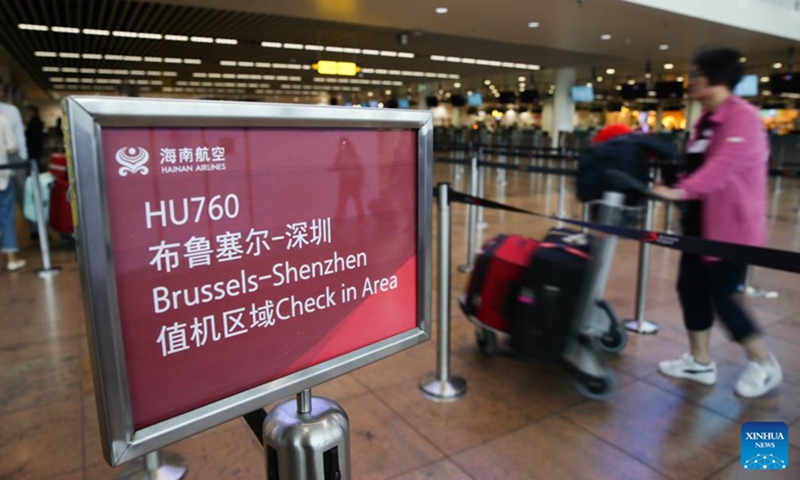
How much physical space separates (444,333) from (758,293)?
133 inches

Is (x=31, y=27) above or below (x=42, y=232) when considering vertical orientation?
above

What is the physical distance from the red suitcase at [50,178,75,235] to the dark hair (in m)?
6.47

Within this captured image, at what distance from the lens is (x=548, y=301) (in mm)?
2785

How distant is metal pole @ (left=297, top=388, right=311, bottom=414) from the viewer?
1.29 metres

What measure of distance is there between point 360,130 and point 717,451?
7.47ft

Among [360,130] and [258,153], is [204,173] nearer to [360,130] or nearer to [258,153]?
[258,153]

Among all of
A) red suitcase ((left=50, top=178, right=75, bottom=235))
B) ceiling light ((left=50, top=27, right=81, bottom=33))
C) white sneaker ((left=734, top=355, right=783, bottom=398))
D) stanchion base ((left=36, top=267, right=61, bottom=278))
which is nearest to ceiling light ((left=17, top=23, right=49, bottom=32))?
ceiling light ((left=50, top=27, right=81, bottom=33))

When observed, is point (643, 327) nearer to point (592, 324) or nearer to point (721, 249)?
point (592, 324)

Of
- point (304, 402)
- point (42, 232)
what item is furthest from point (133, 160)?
point (42, 232)

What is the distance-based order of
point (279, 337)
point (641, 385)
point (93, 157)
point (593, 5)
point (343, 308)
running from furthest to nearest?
point (593, 5), point (641, 385), point (343, 308), point (279, 337), point (93, 157)

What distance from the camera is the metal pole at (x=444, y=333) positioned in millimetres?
2840

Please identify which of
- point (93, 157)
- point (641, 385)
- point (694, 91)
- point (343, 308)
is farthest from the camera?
point (641, 385)

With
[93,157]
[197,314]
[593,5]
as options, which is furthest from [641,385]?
[593,5]

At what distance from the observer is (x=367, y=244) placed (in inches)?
53.1
